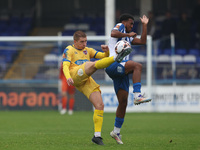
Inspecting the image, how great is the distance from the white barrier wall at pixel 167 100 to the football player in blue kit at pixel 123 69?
30.6ft

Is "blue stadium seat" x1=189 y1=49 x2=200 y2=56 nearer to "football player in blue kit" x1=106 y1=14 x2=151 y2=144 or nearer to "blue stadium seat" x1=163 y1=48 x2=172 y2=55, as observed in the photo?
"blue stadium seat" x1=163 y1=48 x2=172 y2=55

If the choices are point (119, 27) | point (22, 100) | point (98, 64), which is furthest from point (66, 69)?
point (22, 100)

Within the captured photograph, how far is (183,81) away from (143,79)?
1503 mm

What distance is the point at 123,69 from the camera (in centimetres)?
779

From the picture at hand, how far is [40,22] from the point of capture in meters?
28.3

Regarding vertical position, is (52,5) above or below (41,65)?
above

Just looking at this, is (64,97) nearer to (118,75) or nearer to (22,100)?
(22,100)

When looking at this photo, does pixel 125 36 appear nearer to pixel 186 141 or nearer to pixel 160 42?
pixel 186 141

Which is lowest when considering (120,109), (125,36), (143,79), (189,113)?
(189,113)

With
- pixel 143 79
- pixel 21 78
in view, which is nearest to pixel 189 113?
pixel 143 79

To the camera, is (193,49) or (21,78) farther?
(193,49)

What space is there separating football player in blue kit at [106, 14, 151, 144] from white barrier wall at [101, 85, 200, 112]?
9.32 m

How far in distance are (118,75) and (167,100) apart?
10039 mm

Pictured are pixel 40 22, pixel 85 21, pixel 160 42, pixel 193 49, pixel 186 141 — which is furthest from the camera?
pixel 40 22
